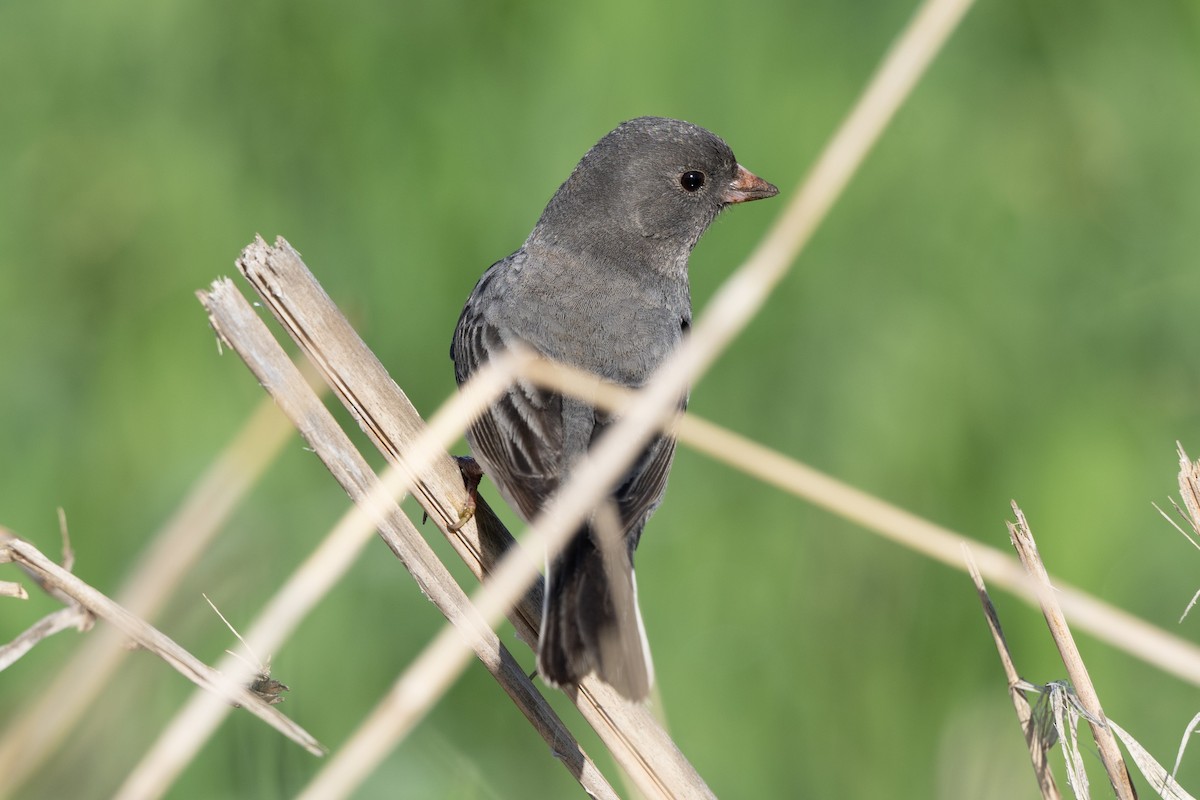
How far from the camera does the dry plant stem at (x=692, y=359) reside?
2.18 meters

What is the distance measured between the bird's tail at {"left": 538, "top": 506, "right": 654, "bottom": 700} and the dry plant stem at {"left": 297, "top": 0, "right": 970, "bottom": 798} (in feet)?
A: 1.63

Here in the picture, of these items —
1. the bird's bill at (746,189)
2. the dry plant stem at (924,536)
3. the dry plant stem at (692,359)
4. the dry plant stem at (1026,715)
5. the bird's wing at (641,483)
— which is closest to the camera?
the dry plant stem at (692,359)

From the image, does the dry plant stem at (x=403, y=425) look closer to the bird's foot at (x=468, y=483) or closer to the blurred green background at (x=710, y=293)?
the bird's foot at (x=468, y=483)

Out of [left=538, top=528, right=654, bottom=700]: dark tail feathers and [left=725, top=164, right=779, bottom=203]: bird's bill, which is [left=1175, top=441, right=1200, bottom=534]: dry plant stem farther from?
[left=725, top=164, right=779, bottom=203]: bird's bill

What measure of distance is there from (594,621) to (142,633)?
0.90 m

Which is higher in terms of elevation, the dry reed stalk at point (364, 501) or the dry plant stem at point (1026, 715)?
the dry plant stem at point (1026, 715)

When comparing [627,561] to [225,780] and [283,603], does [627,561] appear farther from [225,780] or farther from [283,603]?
[225,780]

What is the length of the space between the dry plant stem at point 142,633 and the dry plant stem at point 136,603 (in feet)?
0.09

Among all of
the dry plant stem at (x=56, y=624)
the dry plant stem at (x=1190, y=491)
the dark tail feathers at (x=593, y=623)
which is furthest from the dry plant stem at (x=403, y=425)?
the dry plant stem at (x=1190, y=491)

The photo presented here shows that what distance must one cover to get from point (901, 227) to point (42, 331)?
3.25m

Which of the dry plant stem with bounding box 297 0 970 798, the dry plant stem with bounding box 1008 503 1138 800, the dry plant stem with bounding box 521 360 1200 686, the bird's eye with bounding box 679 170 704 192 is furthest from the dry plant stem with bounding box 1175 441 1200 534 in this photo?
the bird's eye with bounding box 679 170 704 192

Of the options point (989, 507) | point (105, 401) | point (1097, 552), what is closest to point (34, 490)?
point (105, 401)

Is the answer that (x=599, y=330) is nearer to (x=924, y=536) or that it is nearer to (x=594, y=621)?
(x=594, y=621)

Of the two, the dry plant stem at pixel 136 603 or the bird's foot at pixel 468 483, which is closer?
the dry plant stem at pixel 136 603
